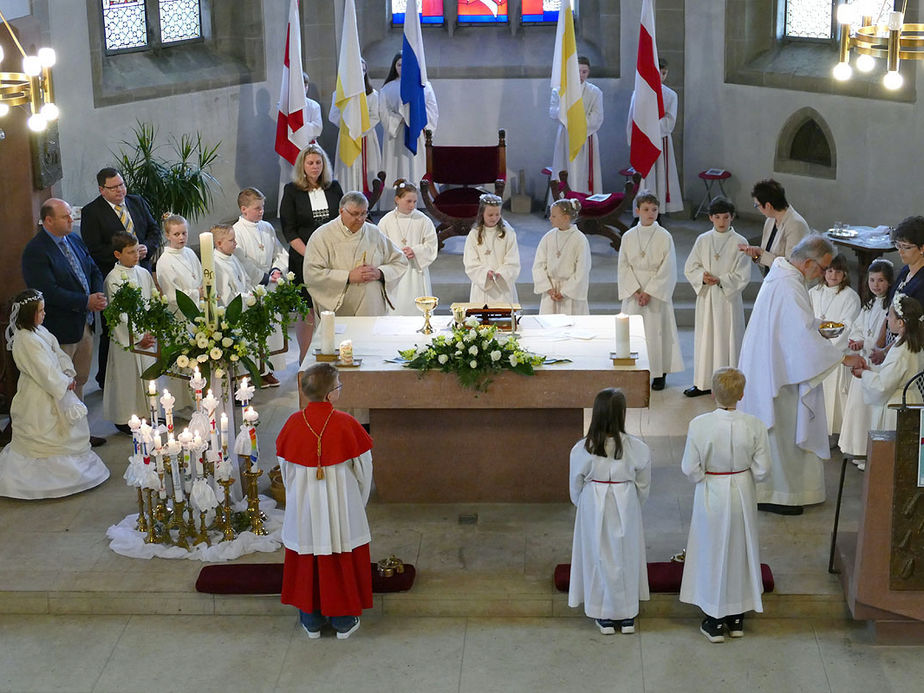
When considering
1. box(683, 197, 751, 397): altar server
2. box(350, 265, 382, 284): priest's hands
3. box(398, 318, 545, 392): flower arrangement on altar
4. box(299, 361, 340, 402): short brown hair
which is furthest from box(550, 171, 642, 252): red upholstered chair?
box(299, 361, 340, 402): short brown hair

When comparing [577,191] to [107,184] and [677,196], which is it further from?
[107,184]

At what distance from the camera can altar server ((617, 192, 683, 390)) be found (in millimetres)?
9969

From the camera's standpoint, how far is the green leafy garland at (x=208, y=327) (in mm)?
7449

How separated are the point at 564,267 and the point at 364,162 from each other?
4825 millimetres

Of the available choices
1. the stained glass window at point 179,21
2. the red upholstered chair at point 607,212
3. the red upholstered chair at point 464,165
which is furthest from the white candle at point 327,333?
the stained glass window at point 179,21

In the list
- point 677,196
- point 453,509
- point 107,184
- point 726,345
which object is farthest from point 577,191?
point 453,509

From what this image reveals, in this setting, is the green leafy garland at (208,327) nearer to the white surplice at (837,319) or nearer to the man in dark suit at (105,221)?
the man in dark suit at (105,221)

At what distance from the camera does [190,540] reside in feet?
24.5

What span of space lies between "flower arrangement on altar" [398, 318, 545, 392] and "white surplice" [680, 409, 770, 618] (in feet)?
4.09

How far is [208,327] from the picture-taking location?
293 inches

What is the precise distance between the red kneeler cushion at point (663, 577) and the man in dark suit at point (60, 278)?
3.77 m

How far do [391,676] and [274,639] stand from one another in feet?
2.35

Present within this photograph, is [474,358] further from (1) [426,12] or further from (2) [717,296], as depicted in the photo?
(1) [426,12]

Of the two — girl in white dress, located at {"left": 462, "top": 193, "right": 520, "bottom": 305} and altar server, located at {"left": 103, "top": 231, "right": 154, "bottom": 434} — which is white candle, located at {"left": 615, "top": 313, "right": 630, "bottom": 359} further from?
altar server, located at {"left": 103, "top": 231, "right": 154, "bottom": 434}
